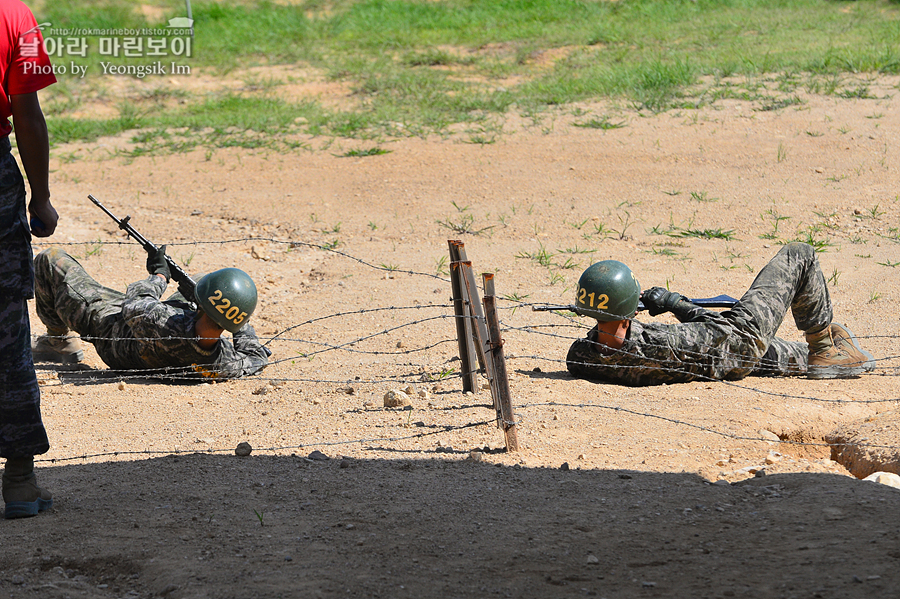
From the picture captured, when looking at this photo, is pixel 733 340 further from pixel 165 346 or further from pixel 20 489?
pixel 20 489

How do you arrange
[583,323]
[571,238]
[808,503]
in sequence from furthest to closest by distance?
[571,238], [583,323], [808,503]

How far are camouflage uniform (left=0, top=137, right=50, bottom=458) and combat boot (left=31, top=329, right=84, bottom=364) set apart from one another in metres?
2.33

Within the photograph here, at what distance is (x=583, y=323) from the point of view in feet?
18.1

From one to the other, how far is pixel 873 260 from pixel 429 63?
7481mm

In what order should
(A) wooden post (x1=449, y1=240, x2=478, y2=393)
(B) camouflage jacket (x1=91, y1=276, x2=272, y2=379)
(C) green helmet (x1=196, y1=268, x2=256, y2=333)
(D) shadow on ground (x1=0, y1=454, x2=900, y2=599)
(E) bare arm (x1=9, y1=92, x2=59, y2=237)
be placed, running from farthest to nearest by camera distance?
1. (B) camouflage jacket (x1=91, y1=276, x2=272, y2=379)
2. (C) green helmet (x1=196, y1=268, x2=256, y2=333)
3. (A) wooden post (x1=449, y1=240, x2=478, y2=393)
4. (E) bare arm (x1=9, y1=92, x2=59, y2=237)
5. (D) shadow on ground (x1=0, y1=454, x2=900, y2=599)

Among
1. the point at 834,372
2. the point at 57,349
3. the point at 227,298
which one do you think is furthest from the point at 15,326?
the point at 834,372

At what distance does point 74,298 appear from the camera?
492 centimetres

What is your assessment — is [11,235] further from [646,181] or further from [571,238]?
[646,181]

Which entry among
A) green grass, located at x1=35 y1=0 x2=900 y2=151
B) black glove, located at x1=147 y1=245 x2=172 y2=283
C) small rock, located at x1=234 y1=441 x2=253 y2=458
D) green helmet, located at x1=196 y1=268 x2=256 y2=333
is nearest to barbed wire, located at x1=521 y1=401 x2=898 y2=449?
small rock, located at x1=234 y1=441 x2=253 y2=458

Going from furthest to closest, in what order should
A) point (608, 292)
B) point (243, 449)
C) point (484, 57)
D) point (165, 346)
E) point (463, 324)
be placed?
point (484, 57)
point (165, 346)
point (608, 292)
point (463, 324)
point (243, 449)

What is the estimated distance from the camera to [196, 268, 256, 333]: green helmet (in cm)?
441

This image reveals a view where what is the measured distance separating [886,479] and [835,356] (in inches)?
60.6

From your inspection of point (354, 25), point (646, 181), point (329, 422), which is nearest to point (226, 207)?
point (646, 181)

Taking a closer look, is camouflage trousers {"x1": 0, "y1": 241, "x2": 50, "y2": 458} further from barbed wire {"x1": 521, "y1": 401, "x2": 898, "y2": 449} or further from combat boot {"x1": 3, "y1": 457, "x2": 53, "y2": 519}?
barbed wire {"x1": 521, "y1": 401, "x2": 898, "y2": 449}
